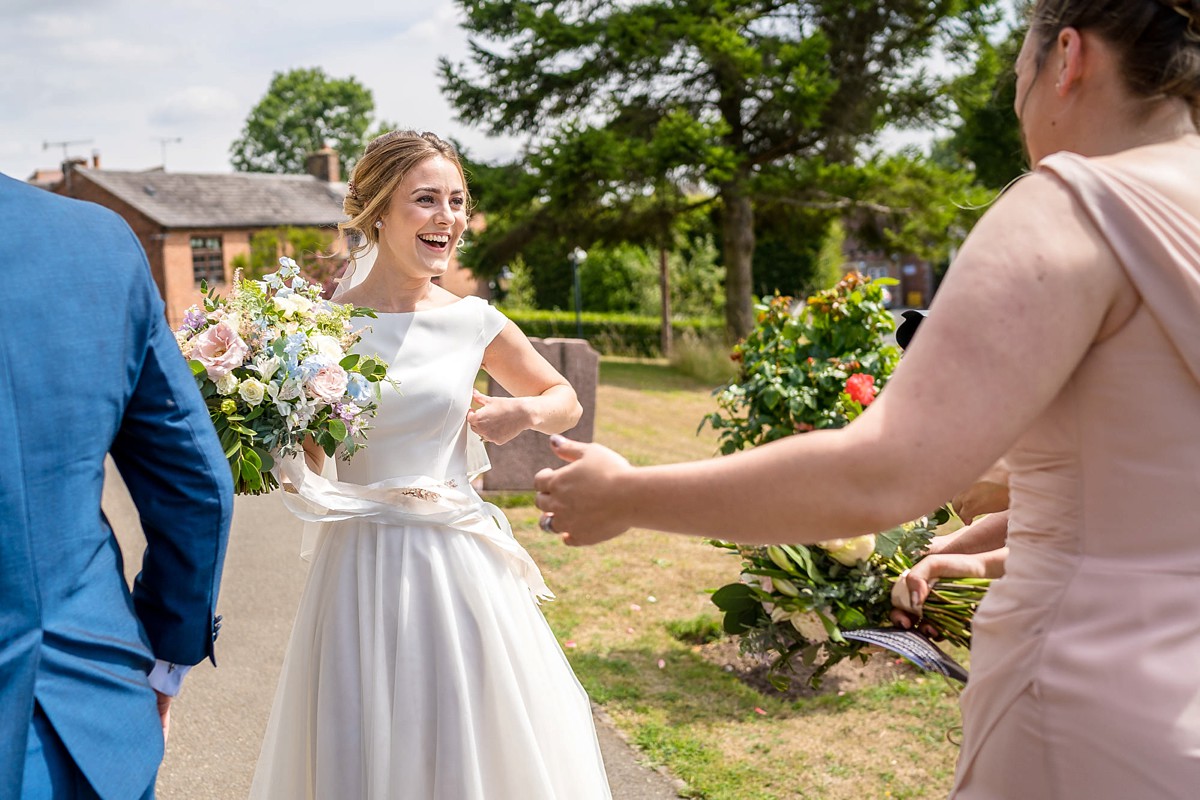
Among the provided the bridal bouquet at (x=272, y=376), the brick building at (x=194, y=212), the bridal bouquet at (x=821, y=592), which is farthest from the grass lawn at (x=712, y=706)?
the brick building at (x=194, y=212)

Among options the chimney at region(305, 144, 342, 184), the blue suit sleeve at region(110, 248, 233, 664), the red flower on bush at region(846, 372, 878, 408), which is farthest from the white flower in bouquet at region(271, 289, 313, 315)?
the chimney at region(305, 144, 342, 184)

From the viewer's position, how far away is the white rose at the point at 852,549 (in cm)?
407

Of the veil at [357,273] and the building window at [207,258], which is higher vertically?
the building window at [207,258]

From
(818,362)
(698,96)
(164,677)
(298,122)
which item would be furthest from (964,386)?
(298,122)

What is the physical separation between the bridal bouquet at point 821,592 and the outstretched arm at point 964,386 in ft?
8.83

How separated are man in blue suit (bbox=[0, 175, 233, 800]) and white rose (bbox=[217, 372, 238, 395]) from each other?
94 centimetres

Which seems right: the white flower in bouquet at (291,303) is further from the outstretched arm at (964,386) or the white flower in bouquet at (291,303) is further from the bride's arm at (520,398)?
the outstretched arm at (964,386)

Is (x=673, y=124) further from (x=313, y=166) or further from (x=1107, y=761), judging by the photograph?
(x=313, y=166)

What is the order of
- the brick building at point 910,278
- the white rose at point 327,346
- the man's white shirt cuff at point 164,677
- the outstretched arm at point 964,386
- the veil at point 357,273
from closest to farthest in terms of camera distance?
the outstretched arm at point 964,386, the man's white shirt cuff at point 164,677, the white rose at point 327,346, the veil at point 357,273, the brick building at point 910,278

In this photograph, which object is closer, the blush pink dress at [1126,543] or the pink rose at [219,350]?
the blush pink dress at [1126,543]

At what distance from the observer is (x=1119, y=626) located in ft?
4.57

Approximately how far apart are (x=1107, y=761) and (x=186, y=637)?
1.60 metres

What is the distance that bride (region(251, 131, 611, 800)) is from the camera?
3.04m

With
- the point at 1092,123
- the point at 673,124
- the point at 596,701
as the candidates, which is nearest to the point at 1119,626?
the point at 1092,123
